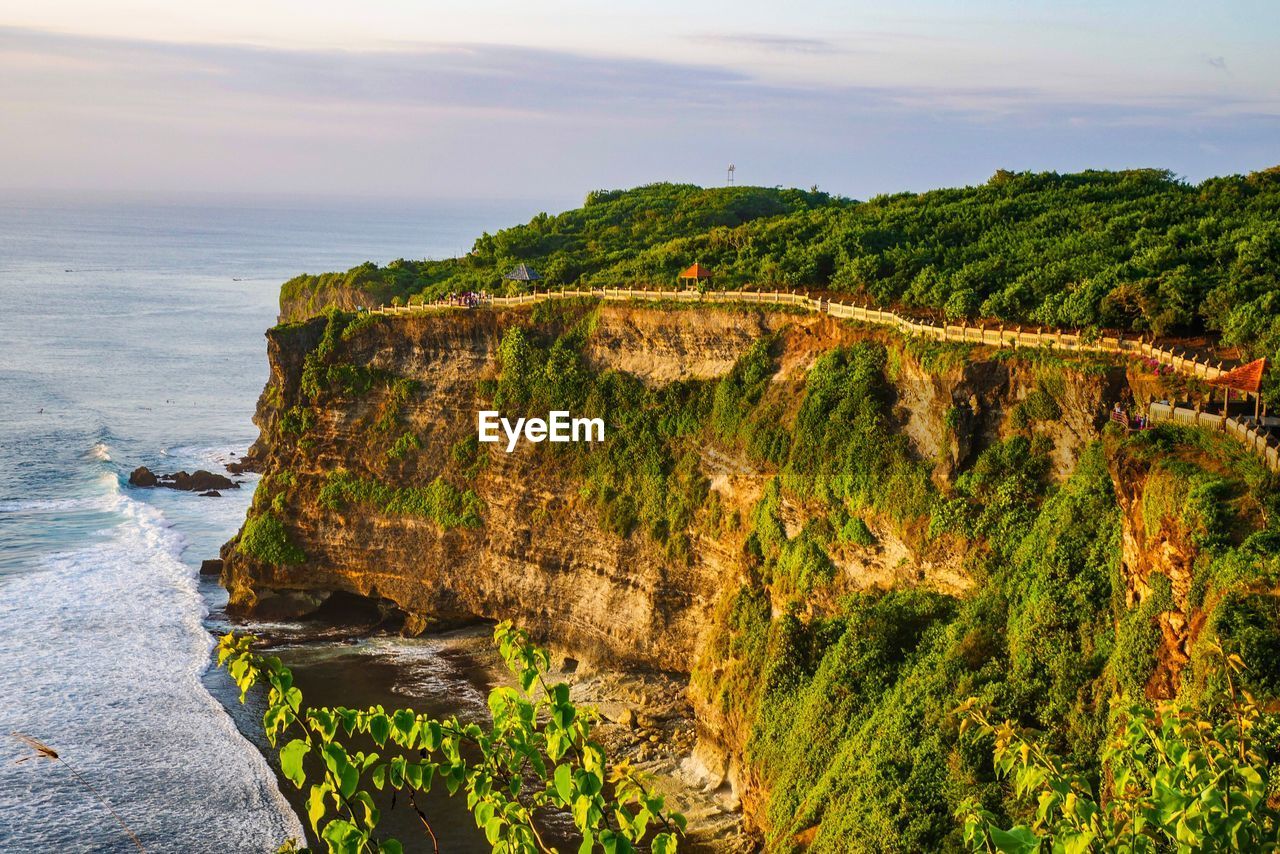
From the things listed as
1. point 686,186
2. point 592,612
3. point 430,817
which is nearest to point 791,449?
point 592,612

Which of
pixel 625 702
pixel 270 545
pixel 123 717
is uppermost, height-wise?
pixel 270 545

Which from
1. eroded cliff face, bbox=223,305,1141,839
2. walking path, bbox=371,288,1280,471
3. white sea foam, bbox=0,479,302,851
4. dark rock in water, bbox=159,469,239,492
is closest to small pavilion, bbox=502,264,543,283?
walking path, bbox=371,288,1280,471

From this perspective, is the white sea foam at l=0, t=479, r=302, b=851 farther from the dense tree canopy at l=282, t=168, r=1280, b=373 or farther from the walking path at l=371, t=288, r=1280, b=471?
the dense tree canopy at l=282, t=168, r=1280, b=373

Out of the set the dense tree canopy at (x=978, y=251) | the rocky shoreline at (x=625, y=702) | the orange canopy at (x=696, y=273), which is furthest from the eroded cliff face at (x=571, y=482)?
the dense tree canopy at (x=978, y=251)

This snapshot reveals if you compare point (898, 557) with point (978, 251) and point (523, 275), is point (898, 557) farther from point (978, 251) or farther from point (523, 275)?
point (523, 275)

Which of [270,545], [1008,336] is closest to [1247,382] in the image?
[1008,336]

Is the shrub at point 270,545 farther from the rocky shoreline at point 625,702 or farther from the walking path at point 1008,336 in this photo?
the walking path at point 1008,336
